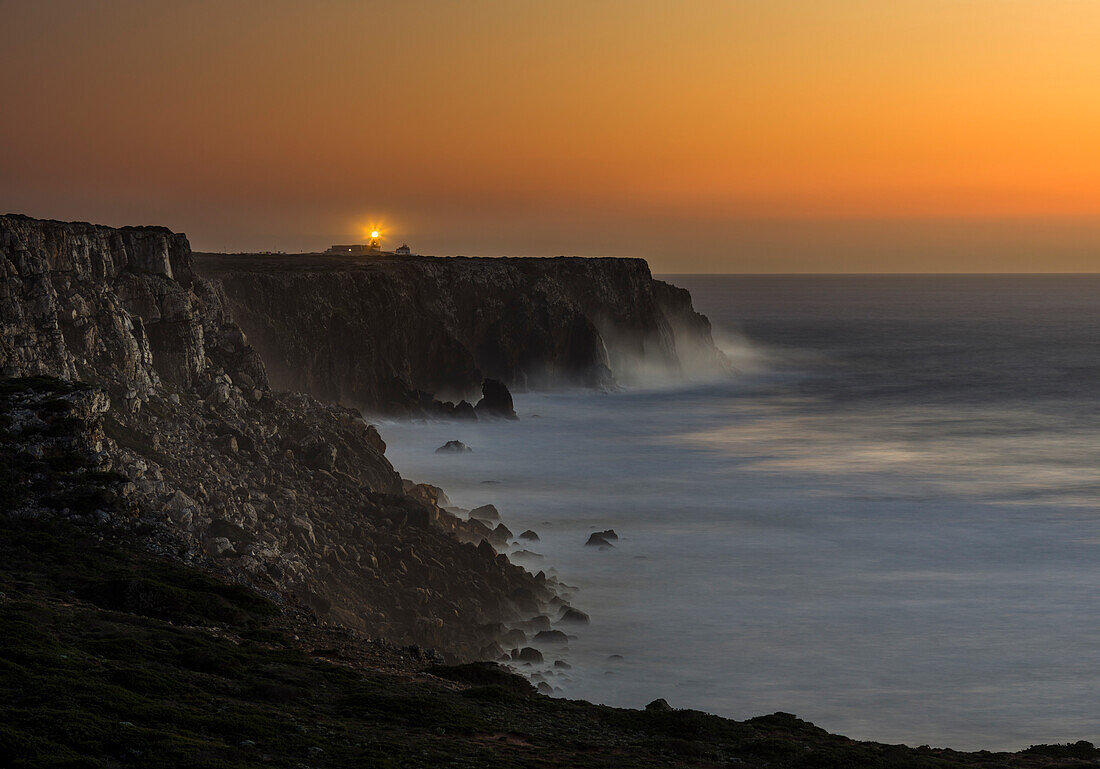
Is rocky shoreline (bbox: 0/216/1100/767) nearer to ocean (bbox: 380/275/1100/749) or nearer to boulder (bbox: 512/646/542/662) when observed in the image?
boulder (bbox: 512/646/542/662)

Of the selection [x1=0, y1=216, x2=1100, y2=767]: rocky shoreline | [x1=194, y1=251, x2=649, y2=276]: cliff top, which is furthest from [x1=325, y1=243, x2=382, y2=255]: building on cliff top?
[x1=0, y1=216, x2=1100, y2=767]: rocky shoreline

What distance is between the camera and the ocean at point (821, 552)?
3506 centimetres

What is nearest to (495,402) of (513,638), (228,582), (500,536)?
(500,536)

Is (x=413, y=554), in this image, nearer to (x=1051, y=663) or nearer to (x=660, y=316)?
(x=1051, y=663)

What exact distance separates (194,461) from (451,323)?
238 feet

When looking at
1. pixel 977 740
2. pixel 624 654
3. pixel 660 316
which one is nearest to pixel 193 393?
pixel 624 654

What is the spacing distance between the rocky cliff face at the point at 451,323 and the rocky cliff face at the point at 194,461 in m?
32.3

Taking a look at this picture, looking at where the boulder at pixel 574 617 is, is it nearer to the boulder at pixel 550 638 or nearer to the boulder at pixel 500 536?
the boulder at pixel 550 638

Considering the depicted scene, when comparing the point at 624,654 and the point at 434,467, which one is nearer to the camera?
the point at 624,654

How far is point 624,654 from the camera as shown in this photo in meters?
38.1

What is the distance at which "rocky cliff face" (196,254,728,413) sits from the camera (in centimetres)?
8869

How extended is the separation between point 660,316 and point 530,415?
1842 inches

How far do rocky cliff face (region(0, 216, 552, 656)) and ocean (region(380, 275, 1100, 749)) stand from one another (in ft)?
18.8

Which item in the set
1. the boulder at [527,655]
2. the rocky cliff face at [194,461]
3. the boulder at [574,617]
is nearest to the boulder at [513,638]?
the rocky cliff face at [194,461]
